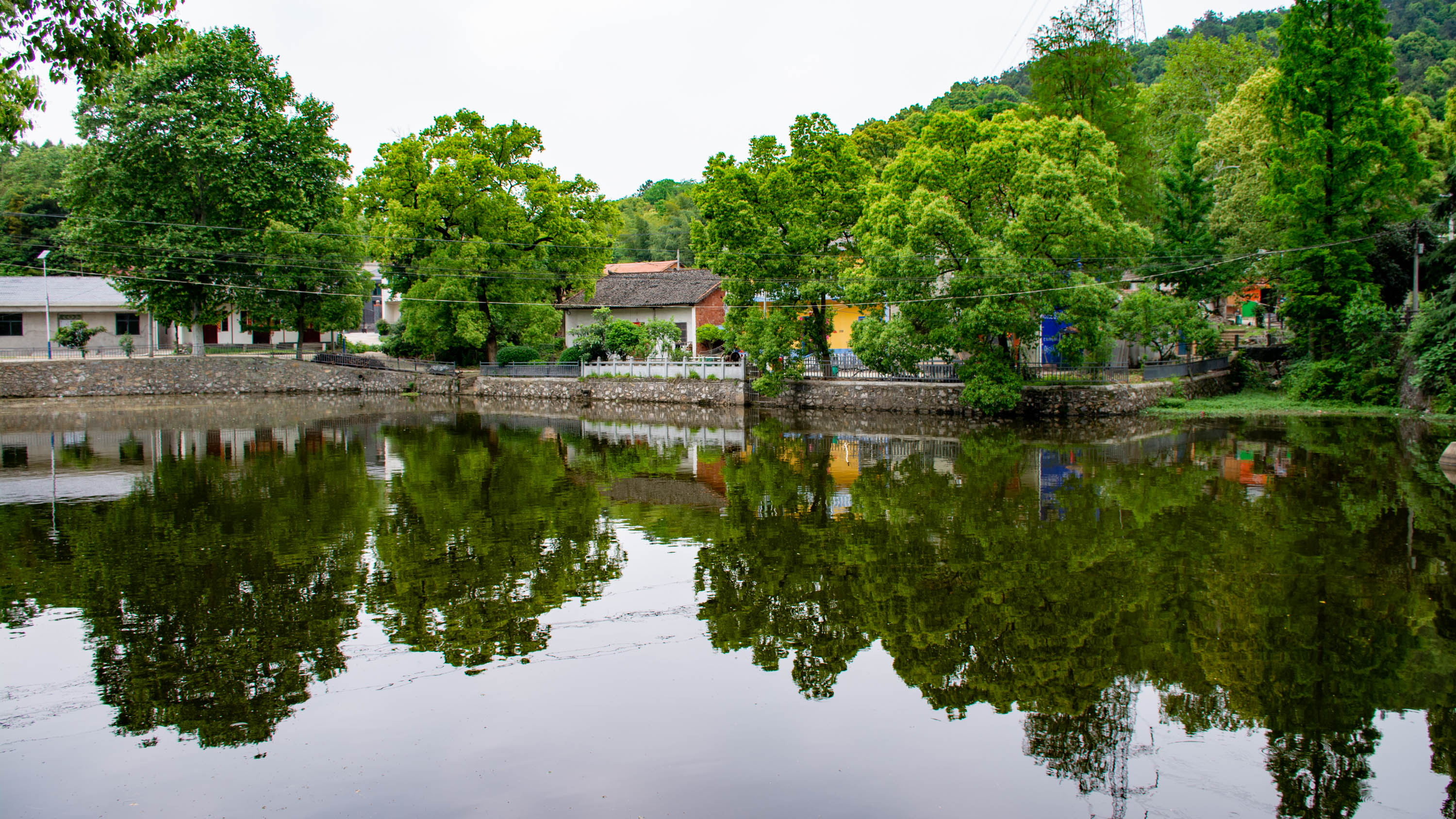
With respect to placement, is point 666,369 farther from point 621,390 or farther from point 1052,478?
point 1052,478

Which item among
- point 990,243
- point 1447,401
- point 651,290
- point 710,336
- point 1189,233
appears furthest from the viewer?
point 651,290

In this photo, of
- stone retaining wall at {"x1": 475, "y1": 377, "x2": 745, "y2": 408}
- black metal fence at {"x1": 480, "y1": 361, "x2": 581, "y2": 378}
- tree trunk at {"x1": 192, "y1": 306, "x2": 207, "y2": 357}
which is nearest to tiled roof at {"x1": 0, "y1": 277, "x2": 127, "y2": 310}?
tree trunk at {"x1": 192, "y1": 306, "x2": 207, "y2": 357}

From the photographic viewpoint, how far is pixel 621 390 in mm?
37875

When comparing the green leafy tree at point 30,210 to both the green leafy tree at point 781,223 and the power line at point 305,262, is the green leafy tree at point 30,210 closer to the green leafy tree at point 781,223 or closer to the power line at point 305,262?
the power line at point 305,262

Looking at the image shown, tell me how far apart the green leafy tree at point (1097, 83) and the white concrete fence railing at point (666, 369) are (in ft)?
53.6

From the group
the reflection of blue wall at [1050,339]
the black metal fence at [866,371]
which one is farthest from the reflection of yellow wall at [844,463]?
the reflection of blue wall at [1050,339]

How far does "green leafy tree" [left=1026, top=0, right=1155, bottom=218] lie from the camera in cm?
3569

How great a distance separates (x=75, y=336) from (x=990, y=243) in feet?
130

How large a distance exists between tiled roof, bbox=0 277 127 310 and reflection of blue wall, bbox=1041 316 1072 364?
41.5 meters

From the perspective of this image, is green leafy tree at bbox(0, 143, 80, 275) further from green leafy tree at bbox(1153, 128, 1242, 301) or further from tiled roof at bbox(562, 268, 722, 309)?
green leafy tree at bbox(1153, 128, 1242, 301)

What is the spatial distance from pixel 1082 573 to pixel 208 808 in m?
8.75

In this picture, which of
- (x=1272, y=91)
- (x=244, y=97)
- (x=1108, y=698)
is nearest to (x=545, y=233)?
(x=244, y=97)

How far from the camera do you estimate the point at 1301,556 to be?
10883 mm

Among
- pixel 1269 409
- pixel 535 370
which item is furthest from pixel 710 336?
pixel 1269 409
